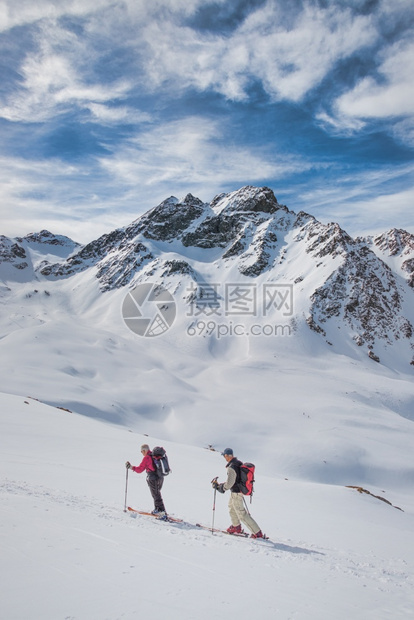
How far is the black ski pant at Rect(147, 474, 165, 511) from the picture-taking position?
8969 millimetres

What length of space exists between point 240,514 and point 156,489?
6.63 feet

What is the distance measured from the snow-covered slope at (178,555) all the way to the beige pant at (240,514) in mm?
574

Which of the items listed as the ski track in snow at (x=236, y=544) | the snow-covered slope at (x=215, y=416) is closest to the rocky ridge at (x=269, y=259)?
the snow-covered slope at (x=215, y=416)

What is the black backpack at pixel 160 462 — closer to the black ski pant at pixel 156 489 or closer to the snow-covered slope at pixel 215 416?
the black ski pant at pixel 156 489

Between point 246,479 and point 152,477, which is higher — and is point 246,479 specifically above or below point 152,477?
above

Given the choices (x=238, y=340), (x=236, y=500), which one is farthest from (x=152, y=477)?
(x=238, y=340)

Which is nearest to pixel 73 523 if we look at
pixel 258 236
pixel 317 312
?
pixel 317 312

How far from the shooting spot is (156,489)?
29.7 ft

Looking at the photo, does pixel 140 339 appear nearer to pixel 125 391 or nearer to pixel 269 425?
pixel 125 391

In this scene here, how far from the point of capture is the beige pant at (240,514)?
8.37 meters

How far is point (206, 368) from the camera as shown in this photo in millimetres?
60281

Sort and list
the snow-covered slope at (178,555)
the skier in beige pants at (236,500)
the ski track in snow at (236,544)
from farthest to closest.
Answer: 1. the skier in beige pants at (236,500)
2. the ski track in snow at (236,544)
3. the snow-covered slope at (178,555)

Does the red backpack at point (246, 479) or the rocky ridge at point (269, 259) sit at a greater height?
the rocky ridge at point (269, 259)

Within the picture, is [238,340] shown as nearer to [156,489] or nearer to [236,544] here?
[156,489]
